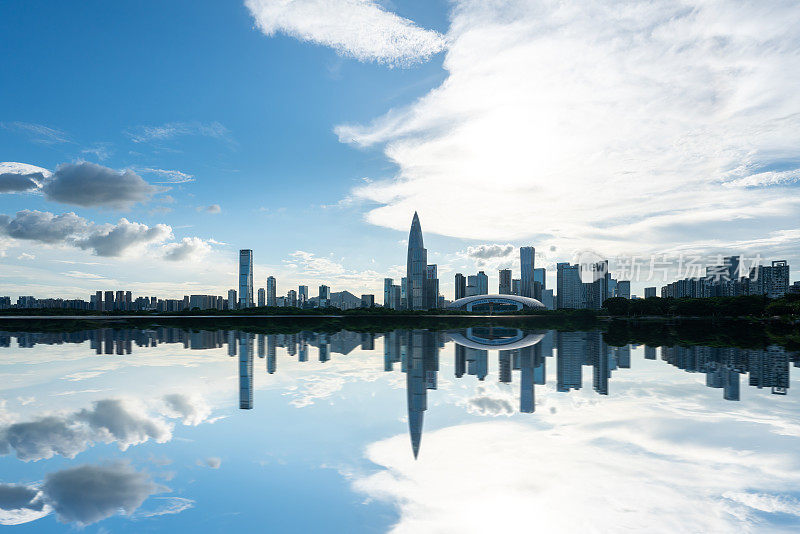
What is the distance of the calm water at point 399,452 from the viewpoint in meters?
9.43

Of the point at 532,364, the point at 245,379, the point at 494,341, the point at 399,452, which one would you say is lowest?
the point at 494,341

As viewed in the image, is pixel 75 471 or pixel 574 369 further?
pixel 574 369

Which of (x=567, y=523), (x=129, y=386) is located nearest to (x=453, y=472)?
(x=567, y=523)

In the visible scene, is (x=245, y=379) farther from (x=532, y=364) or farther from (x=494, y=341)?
(x=494, y=341)

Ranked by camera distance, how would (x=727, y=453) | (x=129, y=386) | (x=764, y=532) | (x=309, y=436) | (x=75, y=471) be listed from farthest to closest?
(x=129, y=386)
(x=309, y=436)
(x=727, y=453)
(x=75, y=471)
(x=764, y=532)

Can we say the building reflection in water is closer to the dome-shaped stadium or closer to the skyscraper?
the skyscraper

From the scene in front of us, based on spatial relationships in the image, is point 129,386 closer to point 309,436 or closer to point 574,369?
point 309,436

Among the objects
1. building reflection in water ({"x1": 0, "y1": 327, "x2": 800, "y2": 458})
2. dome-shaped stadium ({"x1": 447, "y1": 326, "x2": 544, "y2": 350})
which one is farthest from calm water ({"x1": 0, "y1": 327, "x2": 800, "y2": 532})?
dome-shaped stadium ({"x1": 447, "y1": 326, "x2": 544, "y2": 350})

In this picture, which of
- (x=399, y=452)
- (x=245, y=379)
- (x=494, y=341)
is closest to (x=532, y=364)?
(x=245, y=379)

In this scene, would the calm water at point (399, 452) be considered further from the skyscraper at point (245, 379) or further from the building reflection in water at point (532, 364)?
the building reflection in water at point (532, 364)

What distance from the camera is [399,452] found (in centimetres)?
1270

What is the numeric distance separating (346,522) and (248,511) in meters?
2.12

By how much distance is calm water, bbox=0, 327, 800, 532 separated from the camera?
9430 mm

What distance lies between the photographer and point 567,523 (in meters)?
9.15
